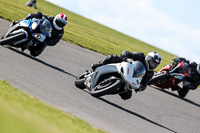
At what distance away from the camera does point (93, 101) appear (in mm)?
9391

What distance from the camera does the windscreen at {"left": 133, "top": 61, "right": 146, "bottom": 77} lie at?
31.3ft

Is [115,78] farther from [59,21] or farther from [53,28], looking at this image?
[53,28]

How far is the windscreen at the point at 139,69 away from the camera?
9531 millimetres

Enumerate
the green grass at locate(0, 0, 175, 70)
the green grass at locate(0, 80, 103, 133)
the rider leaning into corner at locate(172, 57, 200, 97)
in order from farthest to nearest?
the green grass at locate(0, 0, 175, 70) → the rider leaning into corner at locate(172, 57, 200, 97) → the green grass at locate(0, 80, 103, 133)

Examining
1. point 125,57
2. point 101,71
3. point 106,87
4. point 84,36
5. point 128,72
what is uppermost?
point 125,57

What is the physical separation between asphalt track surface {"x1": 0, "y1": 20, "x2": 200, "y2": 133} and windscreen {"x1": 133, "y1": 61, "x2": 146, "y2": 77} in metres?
0.89

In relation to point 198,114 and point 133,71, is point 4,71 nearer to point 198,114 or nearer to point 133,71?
point 133,71

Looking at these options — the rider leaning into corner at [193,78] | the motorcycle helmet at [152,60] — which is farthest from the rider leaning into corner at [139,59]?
the rider leaning into corner at [193,78]

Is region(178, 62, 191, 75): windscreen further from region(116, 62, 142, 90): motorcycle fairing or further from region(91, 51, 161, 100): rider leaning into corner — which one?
region(116, 62, 142, 90): motorcycle fairing

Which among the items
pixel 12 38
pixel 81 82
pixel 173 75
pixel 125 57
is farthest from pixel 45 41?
pixel 173 75

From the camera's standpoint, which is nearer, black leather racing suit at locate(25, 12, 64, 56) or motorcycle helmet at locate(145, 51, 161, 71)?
motorcycle helmet at locate(145, 51, 161, 71)

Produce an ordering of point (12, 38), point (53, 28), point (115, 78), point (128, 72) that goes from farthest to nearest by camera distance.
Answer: point (53, 28)
point (12, 38)
point (128, 72)
point (115, 78)

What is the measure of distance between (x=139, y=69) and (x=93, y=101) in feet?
4.09

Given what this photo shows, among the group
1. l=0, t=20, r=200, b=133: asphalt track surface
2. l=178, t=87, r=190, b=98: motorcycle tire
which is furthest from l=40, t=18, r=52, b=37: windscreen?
l=178, t=87, r=190, b=98: motorcycle tire
